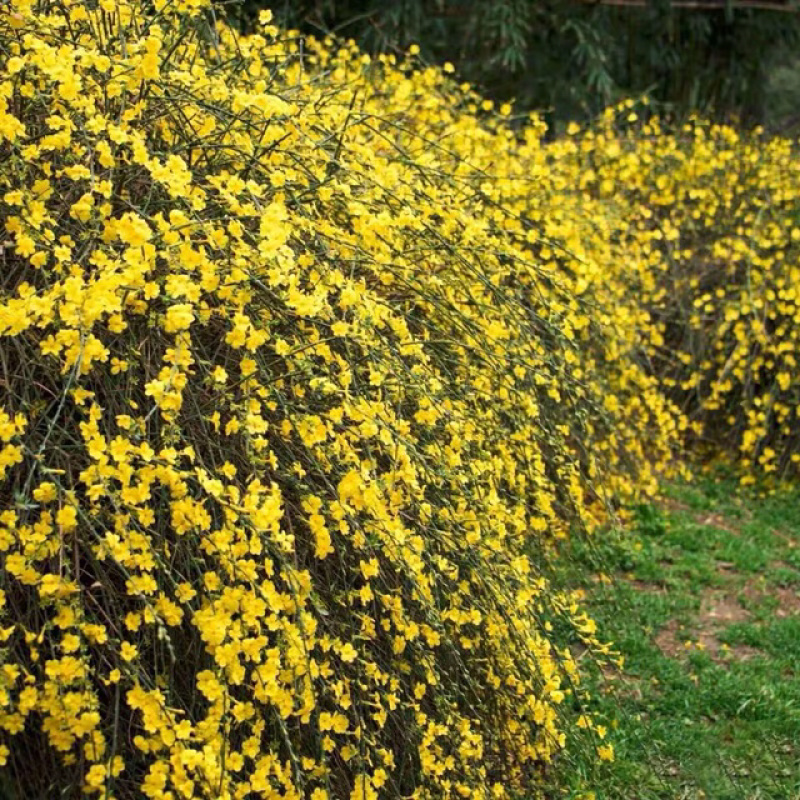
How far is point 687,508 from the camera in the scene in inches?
204

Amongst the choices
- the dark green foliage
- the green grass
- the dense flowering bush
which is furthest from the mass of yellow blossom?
the dark green foliage

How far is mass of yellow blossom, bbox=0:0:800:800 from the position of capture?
6.65ft

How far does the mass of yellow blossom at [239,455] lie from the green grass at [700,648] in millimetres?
409

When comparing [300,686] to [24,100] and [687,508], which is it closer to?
[24,100]

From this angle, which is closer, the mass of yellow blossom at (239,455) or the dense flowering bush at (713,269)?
the mass of yellow blossom at (239,455)

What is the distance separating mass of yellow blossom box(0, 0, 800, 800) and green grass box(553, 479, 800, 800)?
0.41 m

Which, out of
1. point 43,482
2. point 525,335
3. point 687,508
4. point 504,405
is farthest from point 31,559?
point 687,508

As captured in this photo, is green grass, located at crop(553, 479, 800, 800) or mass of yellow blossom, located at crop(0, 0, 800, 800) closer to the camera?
mass of yellow blossom, located at crop(0, 0, 800, 800)

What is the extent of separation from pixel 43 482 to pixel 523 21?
6.89m

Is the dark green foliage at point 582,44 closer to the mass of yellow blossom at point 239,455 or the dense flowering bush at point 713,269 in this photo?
the dense flowering bush at point 713,269

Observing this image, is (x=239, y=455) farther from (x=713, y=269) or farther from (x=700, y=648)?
(x=713, y=269)

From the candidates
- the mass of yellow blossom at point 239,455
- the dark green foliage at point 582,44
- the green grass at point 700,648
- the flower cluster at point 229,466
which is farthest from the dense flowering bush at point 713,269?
the flower cluster at point 229,466

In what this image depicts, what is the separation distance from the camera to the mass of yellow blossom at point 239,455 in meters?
2.03

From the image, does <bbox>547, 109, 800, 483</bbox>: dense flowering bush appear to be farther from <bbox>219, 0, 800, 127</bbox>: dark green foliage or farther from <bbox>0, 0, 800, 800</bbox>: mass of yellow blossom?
<bbox>0, 0, 800, 800</bbox>: mass of yellow blossom
